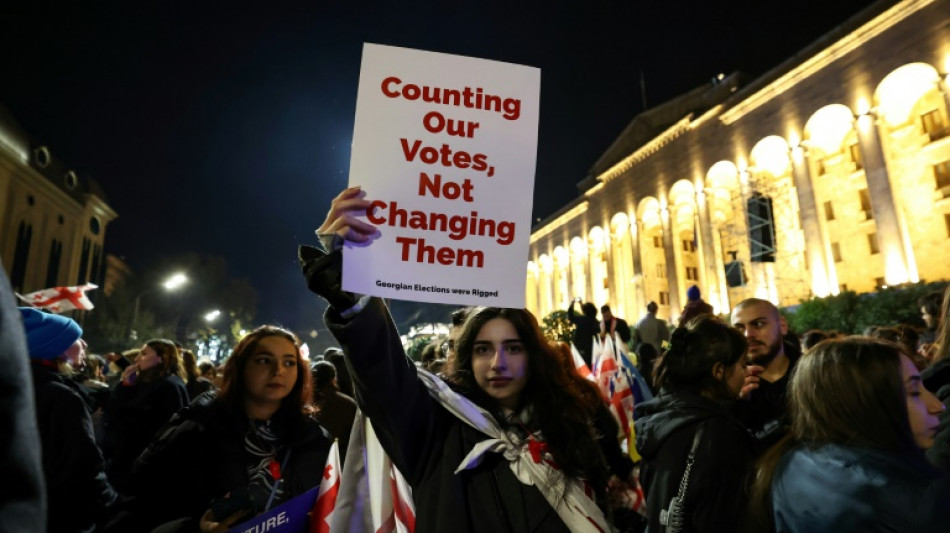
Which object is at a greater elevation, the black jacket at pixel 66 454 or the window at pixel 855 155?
the window at pixel 855 155

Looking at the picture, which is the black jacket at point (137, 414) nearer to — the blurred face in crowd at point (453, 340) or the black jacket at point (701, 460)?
the blurred face in crowd at point (453, 340)

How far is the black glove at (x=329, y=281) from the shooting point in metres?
1.76

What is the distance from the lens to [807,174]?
87.3 ft

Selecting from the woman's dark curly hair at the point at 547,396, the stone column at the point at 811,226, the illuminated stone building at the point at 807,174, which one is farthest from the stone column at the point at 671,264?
the woman's dark curly hair at the point at 547,396

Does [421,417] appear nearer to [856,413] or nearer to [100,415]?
[856,413]

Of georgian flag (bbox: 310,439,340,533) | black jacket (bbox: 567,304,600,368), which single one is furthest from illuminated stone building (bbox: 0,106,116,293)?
georgian flag (bbox: 310,439,340,533)

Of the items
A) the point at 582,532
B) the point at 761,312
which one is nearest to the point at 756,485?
the point at 582,532

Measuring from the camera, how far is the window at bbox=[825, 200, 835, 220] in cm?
2872

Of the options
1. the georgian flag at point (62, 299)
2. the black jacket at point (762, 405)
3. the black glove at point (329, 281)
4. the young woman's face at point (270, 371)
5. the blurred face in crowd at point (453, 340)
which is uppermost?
the georgian flag at point (62, 299)

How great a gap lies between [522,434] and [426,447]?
1.33ft

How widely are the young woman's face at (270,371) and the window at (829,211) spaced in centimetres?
3261

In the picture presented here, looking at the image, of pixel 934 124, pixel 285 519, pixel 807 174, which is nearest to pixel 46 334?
pixel 285 519

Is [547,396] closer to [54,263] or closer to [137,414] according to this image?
[137,414]

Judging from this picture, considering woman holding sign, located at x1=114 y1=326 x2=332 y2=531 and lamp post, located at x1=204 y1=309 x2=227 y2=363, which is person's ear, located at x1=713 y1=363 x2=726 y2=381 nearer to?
woman holding sign, located at x1=114 y1=326 x2=332 y2=531
